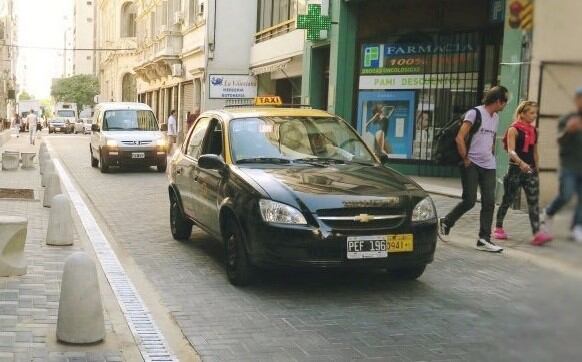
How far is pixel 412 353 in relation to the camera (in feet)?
15.0

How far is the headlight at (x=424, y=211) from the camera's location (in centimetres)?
595

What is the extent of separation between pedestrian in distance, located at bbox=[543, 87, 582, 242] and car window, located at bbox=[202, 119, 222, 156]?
247 inches

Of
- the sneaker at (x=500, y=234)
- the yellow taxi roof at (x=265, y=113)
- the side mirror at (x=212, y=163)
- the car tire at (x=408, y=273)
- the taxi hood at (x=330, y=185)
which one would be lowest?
the car tire at (x=408, y=273)

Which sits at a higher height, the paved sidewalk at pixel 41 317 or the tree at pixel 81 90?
the tree at pixel 81 90

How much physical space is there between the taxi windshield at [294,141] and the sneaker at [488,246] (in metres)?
1.76

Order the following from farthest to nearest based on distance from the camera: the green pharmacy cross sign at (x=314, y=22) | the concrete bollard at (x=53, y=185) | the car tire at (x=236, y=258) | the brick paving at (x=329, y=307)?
1. the green pharmacy cross sign at (x=314, y=22)
2. the concrete bollard at (x=53, y=185)
3. the car tire at (x=236, y=258)
4. the brick paving at (x=329, y=307)

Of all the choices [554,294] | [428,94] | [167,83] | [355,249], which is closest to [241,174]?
[355,249]

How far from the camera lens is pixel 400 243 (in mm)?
5805

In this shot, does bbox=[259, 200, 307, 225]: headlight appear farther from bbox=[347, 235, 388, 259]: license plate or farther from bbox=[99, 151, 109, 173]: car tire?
bbox=[99, 151, 109, 173]: car tire

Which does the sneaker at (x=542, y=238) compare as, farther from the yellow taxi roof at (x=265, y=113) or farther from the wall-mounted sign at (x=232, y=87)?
the wall-mounted sign at (x=232, y=87)

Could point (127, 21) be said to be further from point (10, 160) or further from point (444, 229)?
point (444, 229)

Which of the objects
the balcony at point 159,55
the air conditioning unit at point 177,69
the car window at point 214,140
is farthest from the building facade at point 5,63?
the car window at point 214,140

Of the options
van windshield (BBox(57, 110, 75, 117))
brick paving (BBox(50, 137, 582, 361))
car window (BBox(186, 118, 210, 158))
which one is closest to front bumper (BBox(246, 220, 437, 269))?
brick paving (BBox(50, 137, 582, 361))

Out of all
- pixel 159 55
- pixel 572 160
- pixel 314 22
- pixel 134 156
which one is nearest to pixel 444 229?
pixel 572 160
